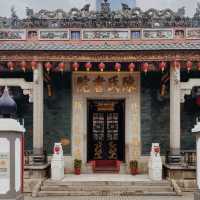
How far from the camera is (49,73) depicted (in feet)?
62.4

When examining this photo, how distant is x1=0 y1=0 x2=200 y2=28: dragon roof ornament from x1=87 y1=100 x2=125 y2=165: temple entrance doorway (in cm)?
335

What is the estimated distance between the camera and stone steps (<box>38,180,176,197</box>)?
15.6 m

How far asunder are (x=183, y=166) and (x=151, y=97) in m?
3.64

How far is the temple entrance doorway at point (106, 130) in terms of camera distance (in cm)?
2002

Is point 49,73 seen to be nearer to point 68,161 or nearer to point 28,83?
point 28,83

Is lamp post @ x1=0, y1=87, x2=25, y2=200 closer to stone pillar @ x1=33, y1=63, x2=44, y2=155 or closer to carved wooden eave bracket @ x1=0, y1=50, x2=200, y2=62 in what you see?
stone pillar @ x1=33, y1=63, x2=44, y2=155

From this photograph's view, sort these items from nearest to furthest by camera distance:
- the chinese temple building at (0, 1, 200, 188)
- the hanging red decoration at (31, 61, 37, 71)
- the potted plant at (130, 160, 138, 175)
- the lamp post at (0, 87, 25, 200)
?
the lamp post at (0, 87, 25, 200)
the hanging red decoration at (31, 61, 37, 71)
the potted plant at (130, 160, 138, 175)
the chinese temple building at (0, 1, 200, 188)

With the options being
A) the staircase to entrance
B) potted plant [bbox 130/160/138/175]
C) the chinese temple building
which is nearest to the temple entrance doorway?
the chinese temple building

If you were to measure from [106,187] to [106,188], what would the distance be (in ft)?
0.29

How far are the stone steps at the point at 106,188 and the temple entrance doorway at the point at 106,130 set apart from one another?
3.76 m

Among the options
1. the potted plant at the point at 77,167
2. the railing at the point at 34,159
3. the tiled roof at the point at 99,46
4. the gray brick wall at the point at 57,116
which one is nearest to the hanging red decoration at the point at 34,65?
the tiled roof at the point at 99,46

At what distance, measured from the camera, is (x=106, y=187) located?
15938 millimetres

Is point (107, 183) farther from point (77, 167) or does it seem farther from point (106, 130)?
point (106, 130)

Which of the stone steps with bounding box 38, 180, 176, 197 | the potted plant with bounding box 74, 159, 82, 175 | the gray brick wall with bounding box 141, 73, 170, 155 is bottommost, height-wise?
the stone steps with bounding box 38, 180, 176, 197
